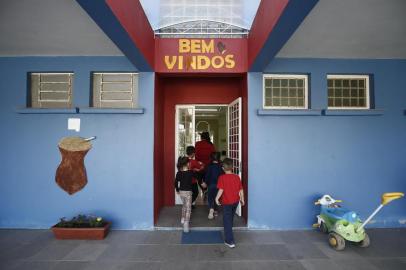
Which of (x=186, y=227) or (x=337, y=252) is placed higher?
(x=186, y=227)

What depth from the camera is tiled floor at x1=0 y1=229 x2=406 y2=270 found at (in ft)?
12.0

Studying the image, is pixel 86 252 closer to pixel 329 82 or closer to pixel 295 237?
pixel 295 237

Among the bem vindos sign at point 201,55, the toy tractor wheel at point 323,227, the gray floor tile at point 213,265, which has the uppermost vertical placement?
the bem vindos sign at point 201,55

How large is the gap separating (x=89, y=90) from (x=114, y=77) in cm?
58

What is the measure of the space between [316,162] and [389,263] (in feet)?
6.62

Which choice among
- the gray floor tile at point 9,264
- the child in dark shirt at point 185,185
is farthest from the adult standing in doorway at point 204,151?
the gray floor tile at point 9,264

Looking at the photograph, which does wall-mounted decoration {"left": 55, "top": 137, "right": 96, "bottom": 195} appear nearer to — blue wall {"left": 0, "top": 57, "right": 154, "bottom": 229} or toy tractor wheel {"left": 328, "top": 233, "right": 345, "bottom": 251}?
blue wall {"left": 0, "top": 57, "right": 154, "bottom": 229}

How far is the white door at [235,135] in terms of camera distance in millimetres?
5404

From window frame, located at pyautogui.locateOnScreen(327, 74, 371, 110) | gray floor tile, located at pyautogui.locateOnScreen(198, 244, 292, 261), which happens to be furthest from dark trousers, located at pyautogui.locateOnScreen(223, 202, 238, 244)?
window frame, located at pyautogui.locateOnScreen(327, 74, 371, 110)

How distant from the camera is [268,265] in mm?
3646

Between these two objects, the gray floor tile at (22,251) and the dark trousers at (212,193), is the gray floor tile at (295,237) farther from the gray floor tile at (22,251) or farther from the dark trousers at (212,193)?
the gray floor tile at (22,251)

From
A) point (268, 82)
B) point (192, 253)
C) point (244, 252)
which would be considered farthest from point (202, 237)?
point (268, 82)

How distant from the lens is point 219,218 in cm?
546

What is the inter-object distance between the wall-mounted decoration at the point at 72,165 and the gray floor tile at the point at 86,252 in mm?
1265
